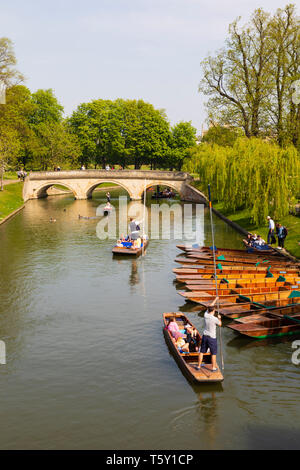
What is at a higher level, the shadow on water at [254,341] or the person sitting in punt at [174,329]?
the person sitting in punt at [174,329]

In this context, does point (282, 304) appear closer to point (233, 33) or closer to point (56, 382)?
point (56, 382)

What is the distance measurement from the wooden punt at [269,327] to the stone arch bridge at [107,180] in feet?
152

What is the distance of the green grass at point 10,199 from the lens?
4900 centimetres

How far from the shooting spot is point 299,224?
3152 centimetres

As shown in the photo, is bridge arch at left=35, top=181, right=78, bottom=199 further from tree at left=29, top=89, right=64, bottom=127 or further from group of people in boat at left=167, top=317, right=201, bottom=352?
group of people in boat at left=167, top=317, right=201, bottom=352

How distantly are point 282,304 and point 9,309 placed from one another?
1195cm

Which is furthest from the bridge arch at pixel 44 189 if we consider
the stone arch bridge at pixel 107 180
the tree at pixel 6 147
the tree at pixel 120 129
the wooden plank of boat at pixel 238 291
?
the wooden plank of boat at pixel 238 291

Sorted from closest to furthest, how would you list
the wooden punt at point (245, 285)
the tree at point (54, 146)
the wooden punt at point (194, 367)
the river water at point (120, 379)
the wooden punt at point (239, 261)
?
1. the river water at point (120, 379)
2. the wooden punt at point (194, 367)
3. the wooden punt at point (245, 285)
4. the wooden punt at point (239, 261)
5. the tree at point (54, 146)

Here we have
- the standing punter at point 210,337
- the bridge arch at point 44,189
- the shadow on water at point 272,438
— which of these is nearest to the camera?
the shadow on water at point 272,438

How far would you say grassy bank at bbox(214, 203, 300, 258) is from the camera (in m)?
28.1

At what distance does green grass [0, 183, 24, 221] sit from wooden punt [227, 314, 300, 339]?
34.0 meters

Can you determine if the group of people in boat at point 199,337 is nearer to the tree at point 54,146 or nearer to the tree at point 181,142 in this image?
the tree at point 54,146

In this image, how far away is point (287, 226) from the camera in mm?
31953
